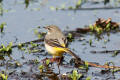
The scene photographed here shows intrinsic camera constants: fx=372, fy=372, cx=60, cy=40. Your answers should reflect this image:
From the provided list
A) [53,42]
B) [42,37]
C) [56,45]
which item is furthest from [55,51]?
[42,37]

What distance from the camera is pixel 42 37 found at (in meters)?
11.9

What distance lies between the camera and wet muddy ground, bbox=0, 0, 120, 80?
29.3 ft

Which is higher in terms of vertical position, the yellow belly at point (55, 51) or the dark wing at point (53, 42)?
the dark wing at point (53, 42)

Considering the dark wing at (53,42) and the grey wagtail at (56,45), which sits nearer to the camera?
the grey wagtail at (56,45)

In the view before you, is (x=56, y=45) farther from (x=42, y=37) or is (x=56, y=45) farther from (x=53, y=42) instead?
(x=42, y=37)

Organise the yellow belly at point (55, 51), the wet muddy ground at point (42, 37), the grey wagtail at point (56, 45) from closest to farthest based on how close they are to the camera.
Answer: the wet muddy ground at point (42, 37), the grey wagtail at point (56, 45), the yellow belly at point (55, 51)

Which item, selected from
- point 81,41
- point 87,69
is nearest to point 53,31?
point 81,41

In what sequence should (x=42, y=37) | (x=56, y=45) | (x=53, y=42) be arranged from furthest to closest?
(x=42, y=37) → (x=53, y=42) → (x=56, y=45)

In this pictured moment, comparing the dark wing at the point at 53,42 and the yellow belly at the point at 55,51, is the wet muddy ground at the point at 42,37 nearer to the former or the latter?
the yellow belly at the point at 55,51

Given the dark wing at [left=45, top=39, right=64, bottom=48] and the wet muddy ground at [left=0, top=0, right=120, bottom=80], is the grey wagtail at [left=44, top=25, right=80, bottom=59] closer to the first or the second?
the dark wing at [left=45, top=39, right=64, bottom=48]

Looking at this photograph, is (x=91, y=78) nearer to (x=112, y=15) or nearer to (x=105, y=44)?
(x=105, y=44)

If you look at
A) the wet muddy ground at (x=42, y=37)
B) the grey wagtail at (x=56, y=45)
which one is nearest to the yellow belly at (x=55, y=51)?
the grey wagtail at (x=56, y=45)

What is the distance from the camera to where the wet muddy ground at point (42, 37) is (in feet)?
29.3

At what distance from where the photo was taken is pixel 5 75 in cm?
857
